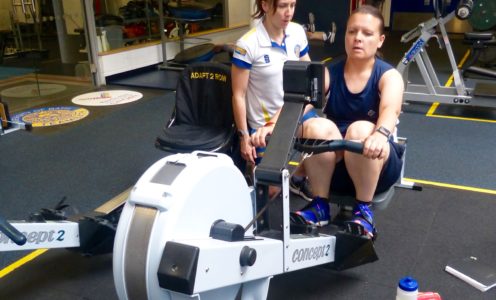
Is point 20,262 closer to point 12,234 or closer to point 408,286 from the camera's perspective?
point 12,234

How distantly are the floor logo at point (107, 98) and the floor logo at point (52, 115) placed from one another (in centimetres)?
23

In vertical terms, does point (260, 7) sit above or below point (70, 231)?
above

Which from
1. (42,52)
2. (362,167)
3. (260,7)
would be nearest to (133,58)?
(42,52)

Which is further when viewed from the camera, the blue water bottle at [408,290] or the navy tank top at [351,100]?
the navy tank top at [351,100]

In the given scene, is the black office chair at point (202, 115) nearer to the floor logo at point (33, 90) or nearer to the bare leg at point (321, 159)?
the bare leg at point (321, 159)

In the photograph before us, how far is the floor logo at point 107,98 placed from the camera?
5.44 m

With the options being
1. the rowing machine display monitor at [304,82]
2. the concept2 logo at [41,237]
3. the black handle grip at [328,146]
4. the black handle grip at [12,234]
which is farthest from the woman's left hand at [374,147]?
the concept2 logo at [41,237]

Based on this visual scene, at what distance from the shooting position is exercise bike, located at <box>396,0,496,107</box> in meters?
4.81

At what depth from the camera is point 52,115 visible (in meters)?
5.01

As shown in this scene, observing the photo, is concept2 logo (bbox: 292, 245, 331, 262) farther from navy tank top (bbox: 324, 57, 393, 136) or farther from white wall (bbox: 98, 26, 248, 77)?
white wall (bbox: 98, 26, 248, 77)

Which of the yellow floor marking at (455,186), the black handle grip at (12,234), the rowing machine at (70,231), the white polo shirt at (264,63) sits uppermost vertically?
the white polo shirt at (264,63)

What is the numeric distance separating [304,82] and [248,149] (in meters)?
0.77

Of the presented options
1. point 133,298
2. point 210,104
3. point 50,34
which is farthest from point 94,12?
point 133,298

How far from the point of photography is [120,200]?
2.33 m
